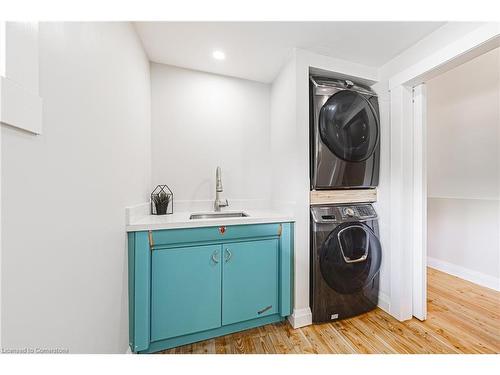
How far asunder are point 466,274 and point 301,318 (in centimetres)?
229

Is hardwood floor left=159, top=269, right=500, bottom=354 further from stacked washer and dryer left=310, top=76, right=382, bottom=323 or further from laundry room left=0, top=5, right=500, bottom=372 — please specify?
stacked washer and dryer left=310, top=76, right=382, bottom=323

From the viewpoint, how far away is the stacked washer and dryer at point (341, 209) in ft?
5.35


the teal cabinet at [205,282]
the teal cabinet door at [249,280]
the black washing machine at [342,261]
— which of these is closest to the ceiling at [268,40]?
the black washing machine at [342,261]

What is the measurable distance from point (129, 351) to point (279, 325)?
107 cm

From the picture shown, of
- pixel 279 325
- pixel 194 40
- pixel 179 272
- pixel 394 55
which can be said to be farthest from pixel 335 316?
pixel 194 40

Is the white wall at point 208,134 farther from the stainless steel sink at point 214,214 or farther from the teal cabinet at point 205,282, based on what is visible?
the teal cabinet at point 205,282

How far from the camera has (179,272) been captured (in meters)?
1.35

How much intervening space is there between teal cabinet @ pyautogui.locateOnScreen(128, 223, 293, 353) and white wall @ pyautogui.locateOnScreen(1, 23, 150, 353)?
4.1 inches

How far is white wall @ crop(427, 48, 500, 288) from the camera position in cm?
218

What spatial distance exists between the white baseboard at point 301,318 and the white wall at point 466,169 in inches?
86.6

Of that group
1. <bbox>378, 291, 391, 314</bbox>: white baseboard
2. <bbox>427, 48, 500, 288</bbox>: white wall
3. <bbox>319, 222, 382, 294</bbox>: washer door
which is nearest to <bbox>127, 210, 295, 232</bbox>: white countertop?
<bbox>319, 222, 382, 294</bbox>: washer door

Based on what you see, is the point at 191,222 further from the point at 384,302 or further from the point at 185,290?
the point at 384,302

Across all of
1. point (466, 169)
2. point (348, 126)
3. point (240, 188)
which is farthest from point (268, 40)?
point (466, 169)

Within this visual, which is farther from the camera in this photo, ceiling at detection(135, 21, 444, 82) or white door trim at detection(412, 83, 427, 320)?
white door trim at detection(412, 83, 427, 320)
